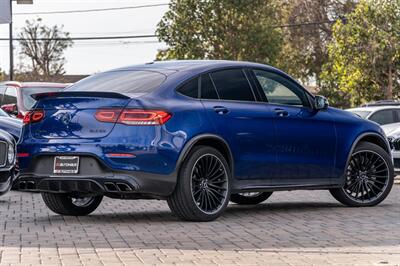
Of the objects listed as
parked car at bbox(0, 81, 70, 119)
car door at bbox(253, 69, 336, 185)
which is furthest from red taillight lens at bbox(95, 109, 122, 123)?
parked car at bbox(0, 81, 70, 119)

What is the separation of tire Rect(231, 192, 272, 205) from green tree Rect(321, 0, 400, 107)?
120ft

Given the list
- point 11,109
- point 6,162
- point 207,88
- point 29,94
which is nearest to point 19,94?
point 29,94

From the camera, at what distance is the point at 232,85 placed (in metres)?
11.7

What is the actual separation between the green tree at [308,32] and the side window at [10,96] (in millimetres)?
45449

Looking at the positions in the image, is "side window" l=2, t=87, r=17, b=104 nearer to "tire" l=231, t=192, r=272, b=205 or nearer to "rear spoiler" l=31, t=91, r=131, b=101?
"tire" l=231, t=192, r=272, b=205

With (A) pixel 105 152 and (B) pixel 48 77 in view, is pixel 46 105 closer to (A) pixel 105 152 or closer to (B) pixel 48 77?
(A) pixel 105 152

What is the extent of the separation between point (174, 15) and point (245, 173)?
166 feet

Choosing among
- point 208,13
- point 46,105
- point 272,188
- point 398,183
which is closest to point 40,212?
point 46,105

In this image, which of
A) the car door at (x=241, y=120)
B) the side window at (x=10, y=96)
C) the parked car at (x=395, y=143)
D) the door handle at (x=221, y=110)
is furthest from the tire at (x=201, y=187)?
the side window at (x=10, y=96)

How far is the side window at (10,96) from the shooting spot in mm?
20250

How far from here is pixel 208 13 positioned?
199 ft

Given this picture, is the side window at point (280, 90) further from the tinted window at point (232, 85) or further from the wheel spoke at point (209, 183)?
the wheel spoke at point (209, 183)

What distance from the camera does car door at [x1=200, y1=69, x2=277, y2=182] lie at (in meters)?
11.2

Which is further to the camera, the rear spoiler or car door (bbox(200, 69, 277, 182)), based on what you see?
car door (bbox(200, 69, 277, 182))
